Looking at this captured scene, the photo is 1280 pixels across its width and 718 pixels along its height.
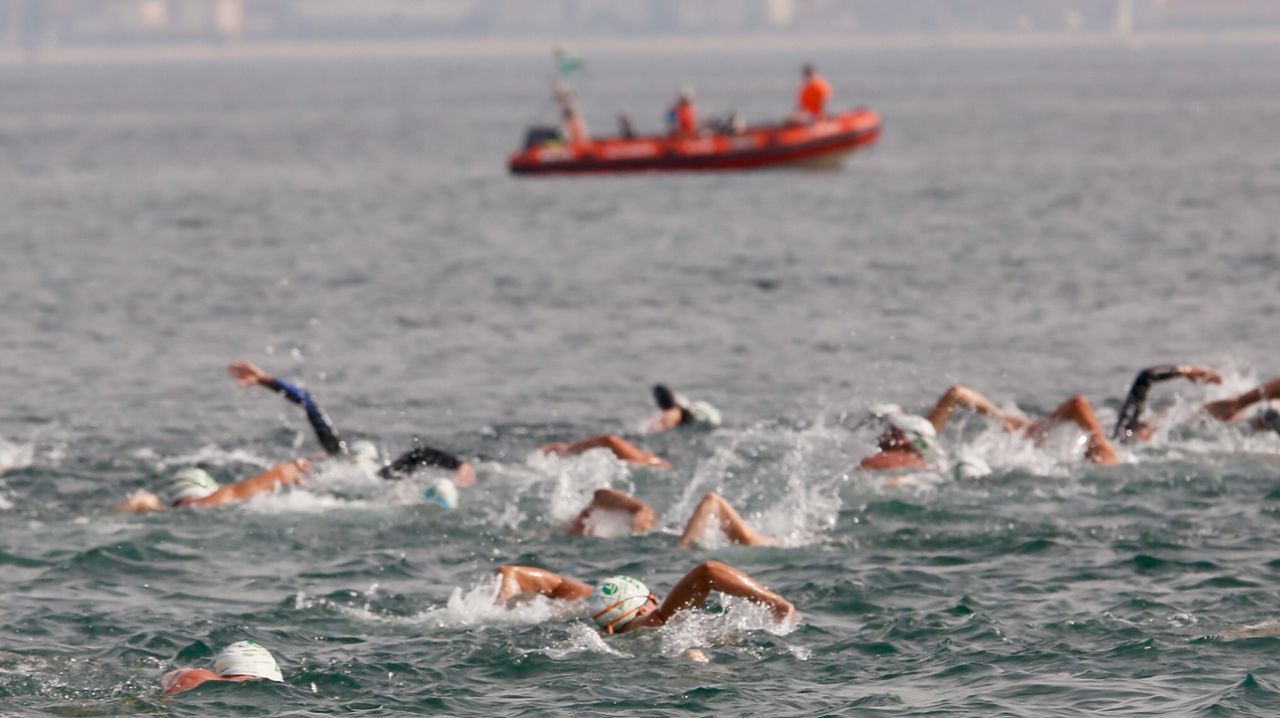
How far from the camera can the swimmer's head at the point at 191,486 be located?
751 inches

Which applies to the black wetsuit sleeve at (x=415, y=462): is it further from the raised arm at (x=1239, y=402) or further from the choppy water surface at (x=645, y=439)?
the raised arm at (x=1239, y=402)

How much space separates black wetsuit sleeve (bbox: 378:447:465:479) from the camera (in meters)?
19.8

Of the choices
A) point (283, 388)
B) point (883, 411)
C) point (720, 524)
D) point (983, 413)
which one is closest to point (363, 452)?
point (283, 388)

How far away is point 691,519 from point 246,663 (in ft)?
17.2

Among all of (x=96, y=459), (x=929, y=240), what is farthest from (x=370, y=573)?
(x=929, y=240)

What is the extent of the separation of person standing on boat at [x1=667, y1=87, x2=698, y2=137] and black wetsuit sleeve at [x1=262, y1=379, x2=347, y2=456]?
127ft

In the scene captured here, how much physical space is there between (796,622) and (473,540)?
14.1ft

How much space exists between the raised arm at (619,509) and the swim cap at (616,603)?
11.0ft

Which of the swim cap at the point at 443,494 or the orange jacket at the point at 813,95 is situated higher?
the orange jacket at the point at 813,95

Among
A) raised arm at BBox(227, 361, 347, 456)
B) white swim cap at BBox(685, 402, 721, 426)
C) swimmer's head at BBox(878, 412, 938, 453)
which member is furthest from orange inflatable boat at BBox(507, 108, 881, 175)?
raised arm at BBox(227, 361, 347, 456)

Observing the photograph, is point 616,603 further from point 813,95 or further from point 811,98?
point 811,98

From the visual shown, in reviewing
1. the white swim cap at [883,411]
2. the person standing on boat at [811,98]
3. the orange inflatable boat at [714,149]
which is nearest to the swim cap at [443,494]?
the white swim cap at [883,411]

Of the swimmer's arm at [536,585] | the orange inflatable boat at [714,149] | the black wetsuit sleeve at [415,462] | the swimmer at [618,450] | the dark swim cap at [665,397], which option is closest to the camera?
the swimmer's arm at [536,585]

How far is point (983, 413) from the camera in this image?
20.7m
